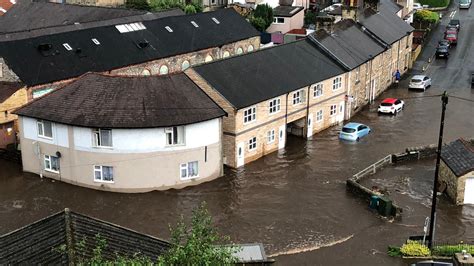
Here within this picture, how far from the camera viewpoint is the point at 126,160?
38438 millimetres

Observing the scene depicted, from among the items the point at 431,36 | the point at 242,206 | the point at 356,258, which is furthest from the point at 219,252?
the point at 431,36

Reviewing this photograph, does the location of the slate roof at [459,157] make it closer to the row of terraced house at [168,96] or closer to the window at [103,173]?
the row of terraced house at [168,96]

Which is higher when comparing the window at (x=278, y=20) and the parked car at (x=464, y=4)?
the window at (x=278, y=20)

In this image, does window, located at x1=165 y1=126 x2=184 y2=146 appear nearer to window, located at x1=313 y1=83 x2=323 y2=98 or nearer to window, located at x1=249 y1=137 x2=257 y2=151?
window, located at x1=249 y1=137 x2=257 y2=151

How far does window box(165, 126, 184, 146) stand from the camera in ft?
127

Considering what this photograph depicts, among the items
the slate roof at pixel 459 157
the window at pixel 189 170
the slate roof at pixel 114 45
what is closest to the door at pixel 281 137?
the window at pixel 189 170

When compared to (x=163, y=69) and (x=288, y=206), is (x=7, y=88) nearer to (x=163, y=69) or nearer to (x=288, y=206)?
(x=163, y=69)

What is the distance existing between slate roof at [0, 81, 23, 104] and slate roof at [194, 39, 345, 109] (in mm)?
13874

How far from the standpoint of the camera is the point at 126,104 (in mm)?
39094

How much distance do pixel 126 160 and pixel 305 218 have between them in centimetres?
1128

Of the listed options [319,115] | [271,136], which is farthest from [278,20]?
[271,136]

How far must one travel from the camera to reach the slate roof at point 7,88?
45.4 metres

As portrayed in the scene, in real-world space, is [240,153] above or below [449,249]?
above

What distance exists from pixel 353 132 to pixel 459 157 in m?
11.6
